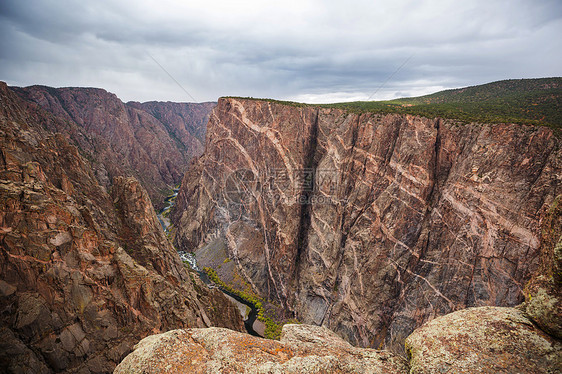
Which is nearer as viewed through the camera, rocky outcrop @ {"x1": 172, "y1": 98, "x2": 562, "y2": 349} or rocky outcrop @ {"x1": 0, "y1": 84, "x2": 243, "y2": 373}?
rocky outcrop @ {"x1": 0, "y1": 84, "x2": 243, "y2": 373}

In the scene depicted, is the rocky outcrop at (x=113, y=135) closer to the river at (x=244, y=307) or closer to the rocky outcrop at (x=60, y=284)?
the river at (x=244, y=307)

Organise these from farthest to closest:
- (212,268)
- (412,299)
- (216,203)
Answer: (216,203) → (212,268) → (412,299)

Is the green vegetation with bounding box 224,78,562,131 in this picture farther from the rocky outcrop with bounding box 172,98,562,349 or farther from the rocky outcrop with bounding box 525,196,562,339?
the rocky outcrop with bounding box 525,196,562,339

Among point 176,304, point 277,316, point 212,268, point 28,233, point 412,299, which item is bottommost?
point 277,316

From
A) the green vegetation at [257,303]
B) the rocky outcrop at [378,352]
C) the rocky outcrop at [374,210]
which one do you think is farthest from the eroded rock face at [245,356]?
the green vegetation at [257,303]

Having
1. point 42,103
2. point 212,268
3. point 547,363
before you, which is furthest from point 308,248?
point 42,103

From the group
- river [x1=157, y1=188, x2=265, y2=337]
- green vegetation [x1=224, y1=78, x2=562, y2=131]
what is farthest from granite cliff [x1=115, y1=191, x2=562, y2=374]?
river [x1=157, y1=188, x2=265, y2=337]

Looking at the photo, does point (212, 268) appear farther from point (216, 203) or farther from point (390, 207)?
point (390, 207)
